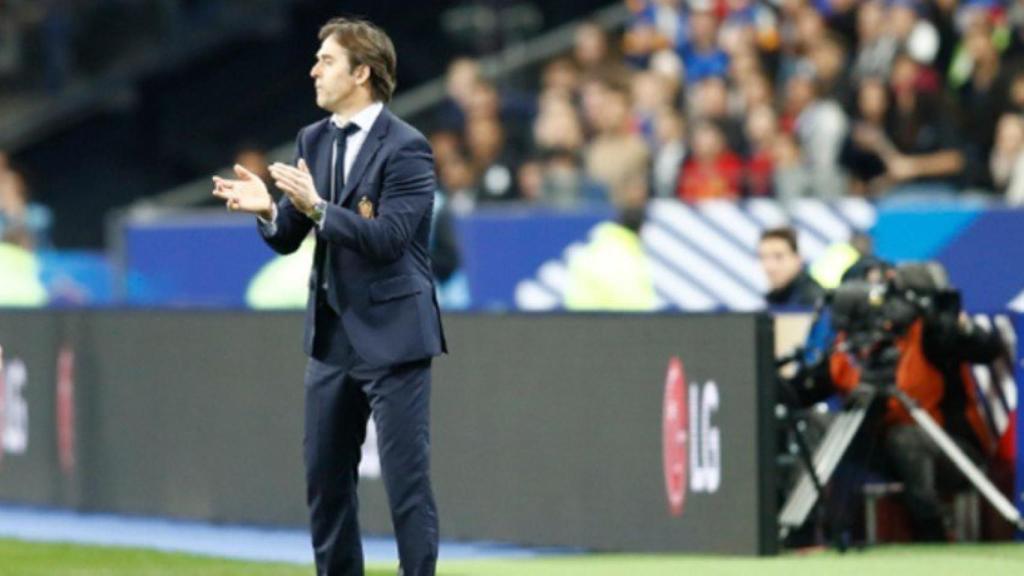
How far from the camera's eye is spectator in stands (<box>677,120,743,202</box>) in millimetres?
18422

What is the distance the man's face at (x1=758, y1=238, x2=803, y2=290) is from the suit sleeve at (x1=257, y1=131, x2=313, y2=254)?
199 inches

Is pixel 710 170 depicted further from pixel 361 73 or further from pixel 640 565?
pixel 361 73

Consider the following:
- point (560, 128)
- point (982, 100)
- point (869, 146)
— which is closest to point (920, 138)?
point (869, 146)

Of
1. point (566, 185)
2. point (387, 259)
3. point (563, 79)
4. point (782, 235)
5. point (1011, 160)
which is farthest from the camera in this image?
point (563, 79)

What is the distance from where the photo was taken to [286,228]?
28.2 ft

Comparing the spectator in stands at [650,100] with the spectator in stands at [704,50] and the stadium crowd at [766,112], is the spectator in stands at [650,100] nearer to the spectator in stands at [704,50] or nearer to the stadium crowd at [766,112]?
the stadium crowd at [766,112]

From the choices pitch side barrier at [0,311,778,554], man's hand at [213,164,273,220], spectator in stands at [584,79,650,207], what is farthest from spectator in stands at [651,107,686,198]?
man's hand at [213,164,273,220]

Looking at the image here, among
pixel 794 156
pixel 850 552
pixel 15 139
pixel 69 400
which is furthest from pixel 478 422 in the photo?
pixel 15 139

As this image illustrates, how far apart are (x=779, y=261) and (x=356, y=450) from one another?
509 cm

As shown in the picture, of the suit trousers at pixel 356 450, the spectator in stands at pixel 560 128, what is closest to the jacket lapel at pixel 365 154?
the suit trousers at pixel 356 450

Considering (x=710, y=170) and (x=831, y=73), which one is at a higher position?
(x=831, y=73)

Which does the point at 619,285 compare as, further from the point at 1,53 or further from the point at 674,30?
the point at 1,53

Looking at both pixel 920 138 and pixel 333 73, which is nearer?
pixel 333 73

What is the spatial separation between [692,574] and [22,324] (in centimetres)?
575
